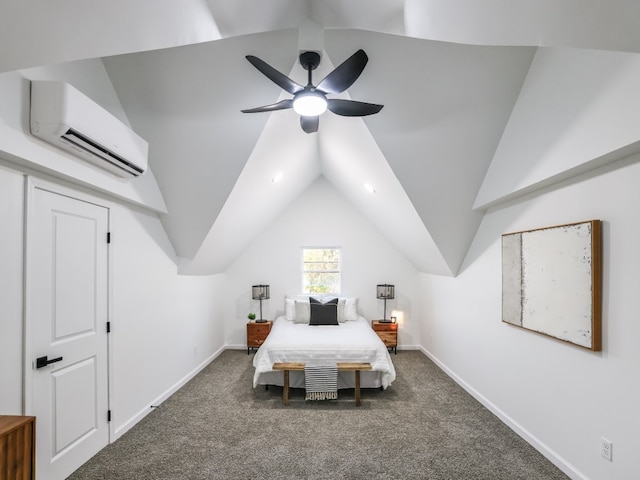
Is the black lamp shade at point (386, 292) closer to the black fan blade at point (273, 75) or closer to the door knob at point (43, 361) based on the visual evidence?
the black fan blade at point (273, 75)

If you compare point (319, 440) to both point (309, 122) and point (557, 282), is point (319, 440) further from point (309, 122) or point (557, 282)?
point (309, 122)

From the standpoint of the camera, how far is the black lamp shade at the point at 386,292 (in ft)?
18.5

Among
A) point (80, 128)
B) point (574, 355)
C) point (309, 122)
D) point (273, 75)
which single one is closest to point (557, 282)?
point (574, 355)

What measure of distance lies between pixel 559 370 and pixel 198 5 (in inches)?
125

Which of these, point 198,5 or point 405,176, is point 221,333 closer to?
point 405,176

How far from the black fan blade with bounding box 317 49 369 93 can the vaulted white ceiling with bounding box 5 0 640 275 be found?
0.17 m

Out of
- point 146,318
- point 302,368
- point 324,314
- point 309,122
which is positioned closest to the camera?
point 309,122

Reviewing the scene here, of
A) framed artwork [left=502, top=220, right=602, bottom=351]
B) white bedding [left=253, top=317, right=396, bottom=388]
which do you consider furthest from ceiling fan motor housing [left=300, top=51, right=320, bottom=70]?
white bedding [left=253, top=317, right=396, bottom=388]

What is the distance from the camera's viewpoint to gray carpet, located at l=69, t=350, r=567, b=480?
8.08ft

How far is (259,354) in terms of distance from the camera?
3.91 m

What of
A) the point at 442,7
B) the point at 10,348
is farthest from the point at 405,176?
the point at 10,348

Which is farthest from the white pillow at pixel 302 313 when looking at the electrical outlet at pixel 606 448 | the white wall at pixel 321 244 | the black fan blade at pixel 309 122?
the electrical outlet at pixel 606 448

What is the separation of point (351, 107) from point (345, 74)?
0.32 metres

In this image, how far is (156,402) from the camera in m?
3.53
